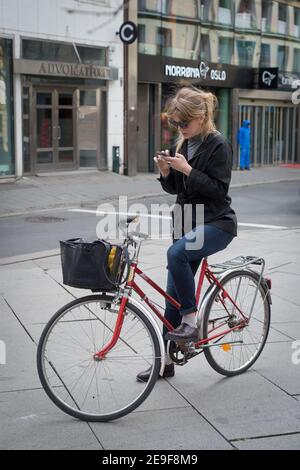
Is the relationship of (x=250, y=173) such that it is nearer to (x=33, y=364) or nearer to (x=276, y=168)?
(x=276, y=168)

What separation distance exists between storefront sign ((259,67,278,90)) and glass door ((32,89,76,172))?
9.29m

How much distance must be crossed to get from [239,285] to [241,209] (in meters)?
10.0

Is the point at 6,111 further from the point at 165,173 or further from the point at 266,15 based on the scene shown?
the point at 165,173

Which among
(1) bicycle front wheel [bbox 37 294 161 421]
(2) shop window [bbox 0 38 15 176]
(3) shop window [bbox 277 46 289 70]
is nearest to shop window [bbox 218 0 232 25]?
(3) shop window [bbox 277 46 289 70]

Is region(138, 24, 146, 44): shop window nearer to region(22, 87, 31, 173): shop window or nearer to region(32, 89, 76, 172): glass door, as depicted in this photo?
region(32, 89, 76, 172): glass door

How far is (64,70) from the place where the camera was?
1911 cm

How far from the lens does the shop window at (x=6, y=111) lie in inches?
699

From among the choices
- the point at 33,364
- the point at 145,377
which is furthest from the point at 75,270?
the point at 33,364

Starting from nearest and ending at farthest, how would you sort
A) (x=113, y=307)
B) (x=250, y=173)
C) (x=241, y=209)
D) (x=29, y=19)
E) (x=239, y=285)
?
(x=113, y=307)
(x=239, y=285)
(x=241, y=209)
(x=29, y=19)
(x=250, y=173)

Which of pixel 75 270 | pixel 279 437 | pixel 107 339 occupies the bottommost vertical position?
pixel 279 437

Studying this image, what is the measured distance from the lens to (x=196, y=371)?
465 cm

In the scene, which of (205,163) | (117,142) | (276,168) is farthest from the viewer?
(276,168)

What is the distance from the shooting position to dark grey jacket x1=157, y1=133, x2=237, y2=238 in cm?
405

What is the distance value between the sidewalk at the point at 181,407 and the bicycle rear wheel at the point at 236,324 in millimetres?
111
